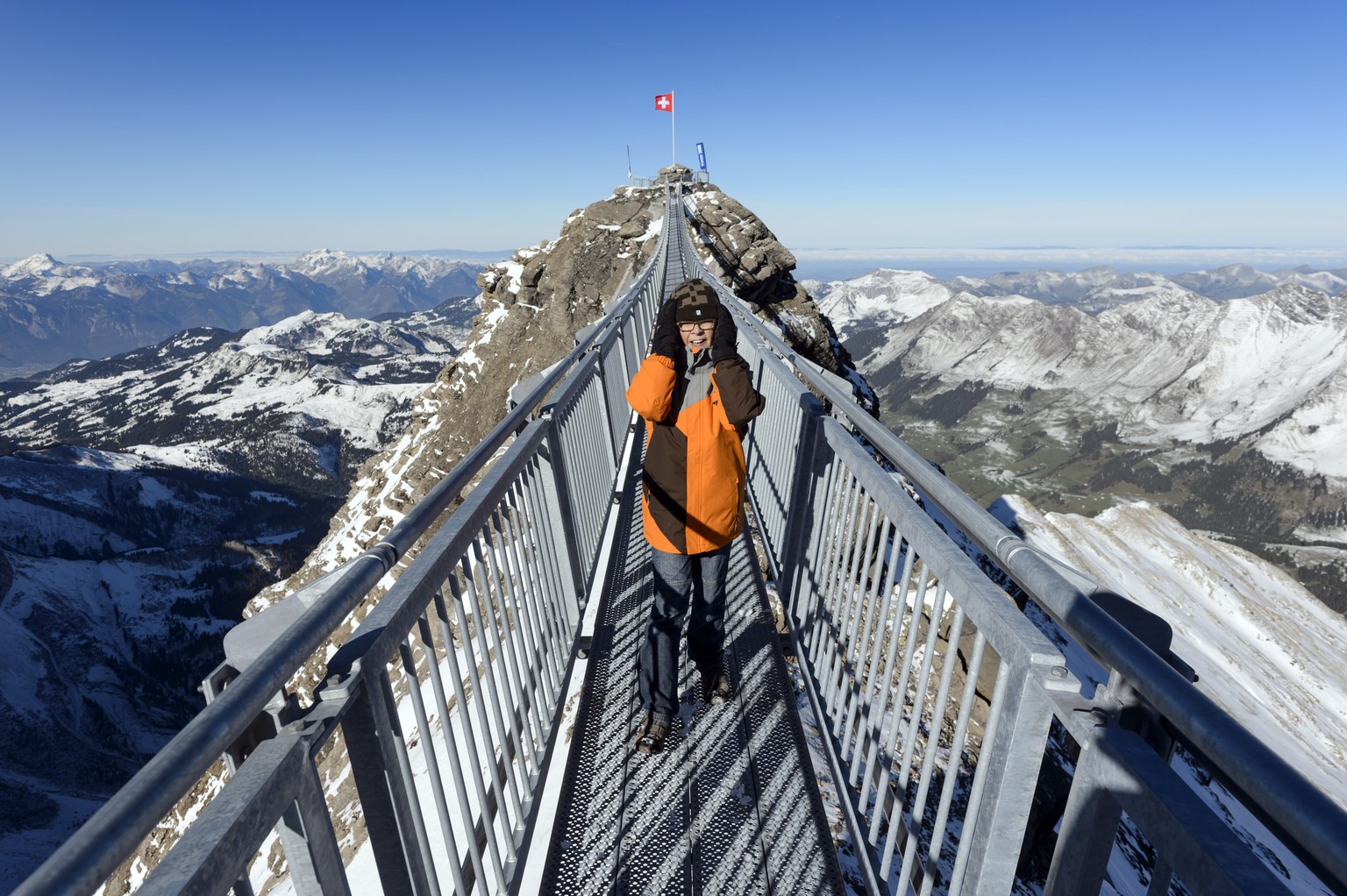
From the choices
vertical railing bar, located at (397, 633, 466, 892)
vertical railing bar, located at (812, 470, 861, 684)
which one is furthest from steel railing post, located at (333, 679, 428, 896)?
vertical railing bar, located at (812, 470, 861, 684)

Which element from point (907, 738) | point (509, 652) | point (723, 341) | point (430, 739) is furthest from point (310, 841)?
point (723, 341)

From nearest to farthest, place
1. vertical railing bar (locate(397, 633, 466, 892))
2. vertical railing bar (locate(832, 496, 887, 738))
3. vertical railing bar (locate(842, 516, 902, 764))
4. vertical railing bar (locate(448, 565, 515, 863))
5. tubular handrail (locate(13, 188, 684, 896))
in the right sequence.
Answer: tubular handrail (locate(13, 188, 684, 896)), vertical railing bar (locate(397, 633, 466, 892)), vertical railing bar (locate(448, 565, 515, 863)), vertical railing bar (locate(842, 516, 902, 764)), vertical railing bar (locate(832, 496, 887, 738))

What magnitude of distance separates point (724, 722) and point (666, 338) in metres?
2.84

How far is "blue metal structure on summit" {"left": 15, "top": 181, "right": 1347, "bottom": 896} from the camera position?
1.48 meters

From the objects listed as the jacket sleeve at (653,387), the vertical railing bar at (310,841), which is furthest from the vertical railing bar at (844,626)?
the vertical railing bar at (310,841)

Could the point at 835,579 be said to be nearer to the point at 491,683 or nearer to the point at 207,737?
the point at 491,683

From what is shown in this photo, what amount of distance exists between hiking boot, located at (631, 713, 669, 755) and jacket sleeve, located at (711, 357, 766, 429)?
216 centimetres

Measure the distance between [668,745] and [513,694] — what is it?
1.33m

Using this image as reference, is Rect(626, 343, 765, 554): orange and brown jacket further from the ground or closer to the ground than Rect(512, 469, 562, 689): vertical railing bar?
further from the ground

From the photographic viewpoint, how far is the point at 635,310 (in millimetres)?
12875

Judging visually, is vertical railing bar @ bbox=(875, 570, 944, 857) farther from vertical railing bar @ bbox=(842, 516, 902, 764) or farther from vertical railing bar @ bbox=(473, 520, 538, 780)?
vertical railing bar @ bbox=(473, 520, 538, 780)

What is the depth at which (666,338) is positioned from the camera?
422 cm

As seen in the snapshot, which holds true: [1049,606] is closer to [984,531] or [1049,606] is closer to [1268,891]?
[984,531]

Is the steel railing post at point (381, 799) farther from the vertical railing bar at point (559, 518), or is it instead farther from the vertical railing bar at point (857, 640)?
the vertical railing bar at point (559, 518)
